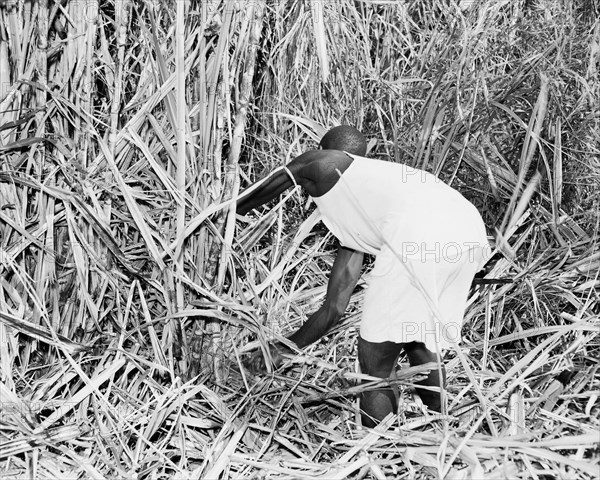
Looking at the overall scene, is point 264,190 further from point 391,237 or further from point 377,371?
point 377,371

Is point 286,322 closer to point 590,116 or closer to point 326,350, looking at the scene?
point 326,350

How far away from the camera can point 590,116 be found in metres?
2.77

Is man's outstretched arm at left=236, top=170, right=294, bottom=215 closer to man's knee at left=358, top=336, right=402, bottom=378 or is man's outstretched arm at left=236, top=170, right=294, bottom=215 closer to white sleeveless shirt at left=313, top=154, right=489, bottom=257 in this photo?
white sleeveless shirt at left=313, top=154, right=489, bottom=257

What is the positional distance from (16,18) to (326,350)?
141 centimetres

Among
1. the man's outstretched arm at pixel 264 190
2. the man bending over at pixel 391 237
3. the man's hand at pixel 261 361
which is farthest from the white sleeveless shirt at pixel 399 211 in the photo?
the man's hand at pixel 261 361

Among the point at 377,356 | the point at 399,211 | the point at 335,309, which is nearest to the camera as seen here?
the point at 399,211

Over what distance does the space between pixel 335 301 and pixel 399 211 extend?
0.41 meters

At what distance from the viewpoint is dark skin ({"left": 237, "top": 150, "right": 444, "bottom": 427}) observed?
217 cm

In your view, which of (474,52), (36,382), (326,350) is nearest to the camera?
(36,382)

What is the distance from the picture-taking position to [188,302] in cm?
227

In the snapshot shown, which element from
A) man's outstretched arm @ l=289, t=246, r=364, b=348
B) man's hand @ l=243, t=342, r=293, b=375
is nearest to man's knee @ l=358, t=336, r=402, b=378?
man's outstretched arm @ l=289, t=246, r=364, b=348

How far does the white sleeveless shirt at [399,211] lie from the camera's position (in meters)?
2.06

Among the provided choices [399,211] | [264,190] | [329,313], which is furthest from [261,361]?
[399,211]

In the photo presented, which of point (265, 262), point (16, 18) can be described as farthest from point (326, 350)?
point (16, 18)
